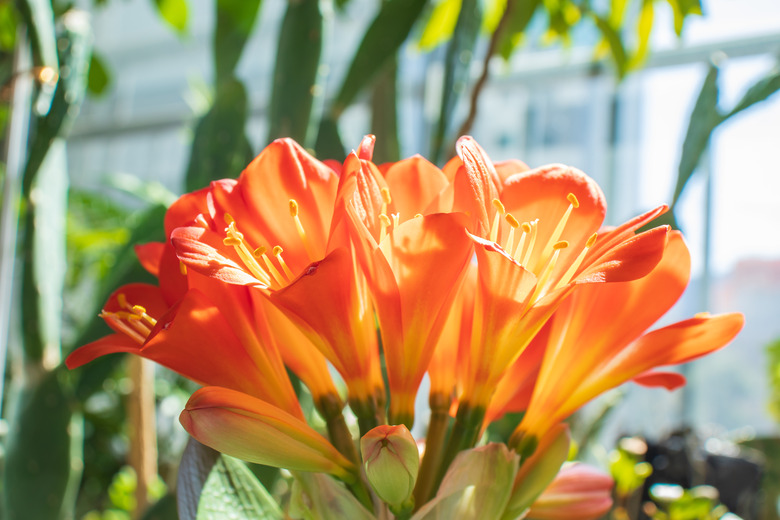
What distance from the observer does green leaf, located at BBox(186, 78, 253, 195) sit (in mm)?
518

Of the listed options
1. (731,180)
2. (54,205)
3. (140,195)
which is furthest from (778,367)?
(54,205)

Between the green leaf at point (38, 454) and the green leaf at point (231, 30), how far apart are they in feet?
1.00

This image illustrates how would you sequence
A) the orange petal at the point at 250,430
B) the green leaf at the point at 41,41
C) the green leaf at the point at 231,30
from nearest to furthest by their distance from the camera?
the orange petal at the point at 250,430 < the green leaf at the point at 41,41 < the green leaf at the point at 231,30

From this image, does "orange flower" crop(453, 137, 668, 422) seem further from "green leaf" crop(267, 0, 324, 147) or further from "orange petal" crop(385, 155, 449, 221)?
"green leaf" crop(267, 0, 324, 147)

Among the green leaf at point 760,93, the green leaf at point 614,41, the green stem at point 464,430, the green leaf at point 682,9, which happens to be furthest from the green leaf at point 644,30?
the green stem at point 464,430

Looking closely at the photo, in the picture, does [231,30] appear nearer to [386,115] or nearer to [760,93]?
[386,115]

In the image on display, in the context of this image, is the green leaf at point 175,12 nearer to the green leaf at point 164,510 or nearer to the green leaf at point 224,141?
the green leaf at point 224,141

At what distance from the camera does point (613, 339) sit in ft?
0.87

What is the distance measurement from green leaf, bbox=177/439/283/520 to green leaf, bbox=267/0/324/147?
0.27 meters

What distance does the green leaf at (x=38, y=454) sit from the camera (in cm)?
44

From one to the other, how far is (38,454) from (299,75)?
1.07 ft

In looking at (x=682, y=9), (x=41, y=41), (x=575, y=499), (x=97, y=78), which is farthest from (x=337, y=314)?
(x=97, y=78)

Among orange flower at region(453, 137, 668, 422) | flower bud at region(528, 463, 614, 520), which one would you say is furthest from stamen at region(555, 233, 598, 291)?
flower bud at region(528, 463, 614, 520)

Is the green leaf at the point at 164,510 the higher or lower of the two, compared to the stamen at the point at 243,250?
lower
